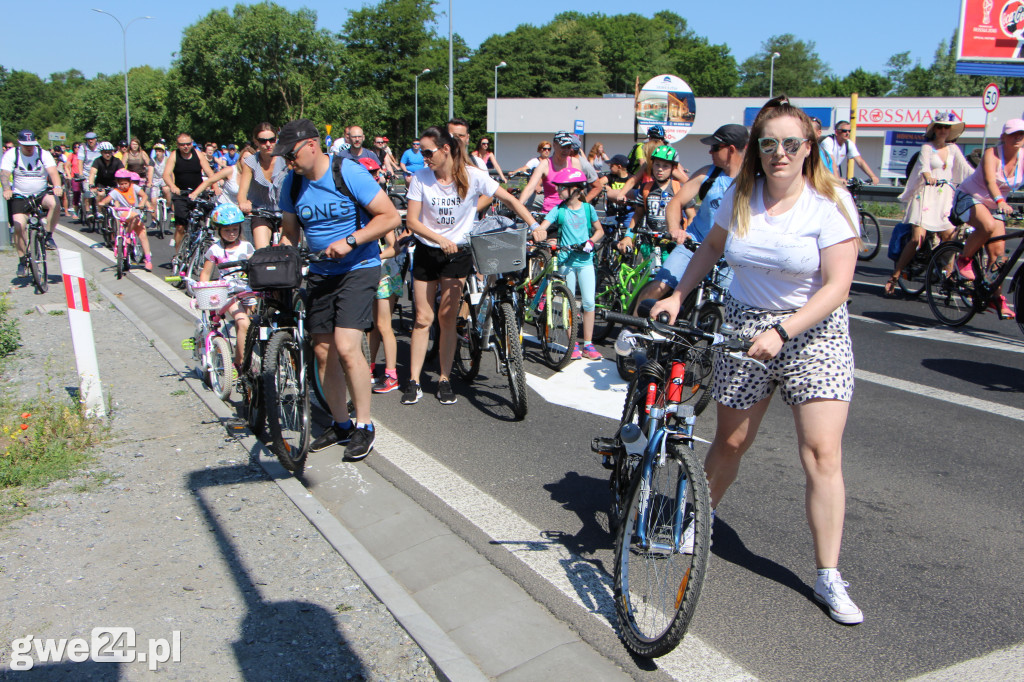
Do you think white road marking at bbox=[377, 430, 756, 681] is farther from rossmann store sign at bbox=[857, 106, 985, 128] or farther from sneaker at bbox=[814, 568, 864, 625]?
rossmann store sign at bbox=[857, 106, 985, 128]

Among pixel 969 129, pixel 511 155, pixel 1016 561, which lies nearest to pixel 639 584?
pixel 1016 561

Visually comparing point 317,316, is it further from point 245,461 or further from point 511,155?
point 511,155

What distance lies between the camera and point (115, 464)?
5176 mm

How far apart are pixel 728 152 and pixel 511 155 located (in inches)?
2700

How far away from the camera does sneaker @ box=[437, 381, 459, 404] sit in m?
6.66

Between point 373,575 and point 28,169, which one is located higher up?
point 28,169

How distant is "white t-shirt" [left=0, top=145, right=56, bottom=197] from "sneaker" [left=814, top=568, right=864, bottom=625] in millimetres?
12370

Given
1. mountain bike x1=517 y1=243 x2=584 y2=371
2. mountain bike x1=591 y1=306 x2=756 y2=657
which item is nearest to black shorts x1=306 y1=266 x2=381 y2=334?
mountain bike x1=591 y1=306 x2=756 y2=657

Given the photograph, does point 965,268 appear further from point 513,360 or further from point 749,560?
point 749,560

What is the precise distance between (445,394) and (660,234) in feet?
8.06

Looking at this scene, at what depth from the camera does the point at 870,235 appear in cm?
1473

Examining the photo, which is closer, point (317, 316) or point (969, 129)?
point (317, 316)

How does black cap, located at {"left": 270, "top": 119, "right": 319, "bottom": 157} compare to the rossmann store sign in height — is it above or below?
below

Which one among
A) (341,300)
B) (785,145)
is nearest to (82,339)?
(341,300)
